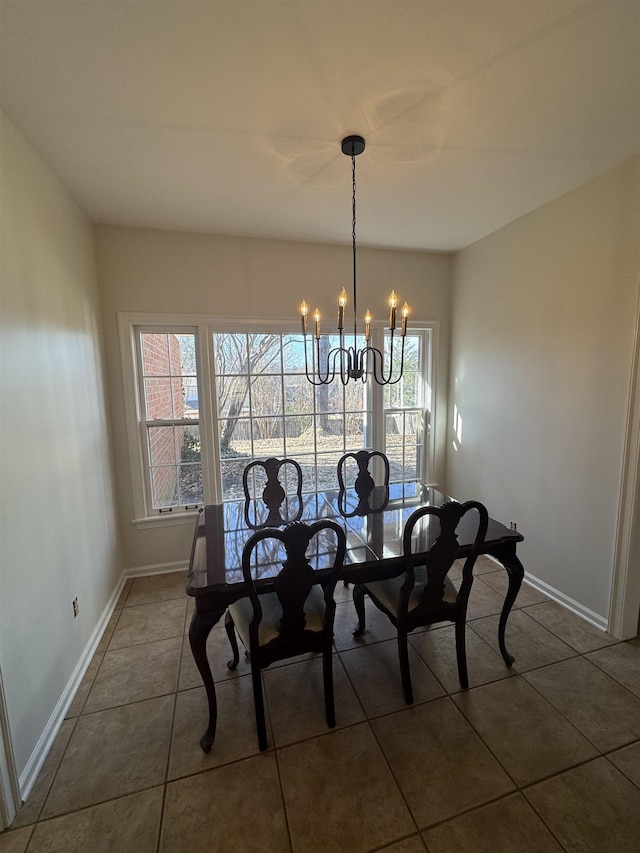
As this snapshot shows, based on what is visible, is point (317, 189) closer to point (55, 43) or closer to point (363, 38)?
point (363, 38)

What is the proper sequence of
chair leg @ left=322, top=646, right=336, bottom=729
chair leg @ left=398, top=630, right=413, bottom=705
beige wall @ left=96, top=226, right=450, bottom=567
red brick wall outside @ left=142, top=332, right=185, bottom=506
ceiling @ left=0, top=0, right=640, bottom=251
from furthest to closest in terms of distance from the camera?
red brick wall outside @ left=142, top=332, right=185, bottom=506, beige wall @ left=96, top=226, right=450, bottom=567, chair leg @ left=398, top=630, right=413, bottom=705, chair leg @ left=322, top=646, right=336, bottom=729, ceiling @ left=0, top=0, right=640, bottom=251

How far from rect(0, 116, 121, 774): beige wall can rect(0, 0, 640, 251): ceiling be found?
1.24 ft

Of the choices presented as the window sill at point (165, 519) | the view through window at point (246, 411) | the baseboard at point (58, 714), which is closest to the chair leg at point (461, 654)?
the view through window at point (246, 411)

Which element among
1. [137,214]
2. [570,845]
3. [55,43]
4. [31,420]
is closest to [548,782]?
[570,845]

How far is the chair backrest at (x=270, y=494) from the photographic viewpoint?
225cm

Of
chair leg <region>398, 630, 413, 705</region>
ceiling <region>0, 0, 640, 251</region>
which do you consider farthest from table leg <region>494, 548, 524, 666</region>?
ceiling <region>0, 0, 640, 251</region>

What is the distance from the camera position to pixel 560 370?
244 cm

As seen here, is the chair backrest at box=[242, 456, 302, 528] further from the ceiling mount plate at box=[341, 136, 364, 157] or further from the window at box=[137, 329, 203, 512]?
the ceiling mount plate at box=[341, 136, 364, 157]

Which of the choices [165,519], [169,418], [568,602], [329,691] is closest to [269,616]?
[329,691]

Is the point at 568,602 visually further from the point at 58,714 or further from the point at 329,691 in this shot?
the point at 58,714

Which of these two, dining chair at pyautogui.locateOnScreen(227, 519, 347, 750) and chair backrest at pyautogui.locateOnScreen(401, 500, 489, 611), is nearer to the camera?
dining chair at pyautogui.locateOnScreen(227, 519, 347, 750)

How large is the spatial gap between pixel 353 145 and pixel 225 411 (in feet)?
6.94

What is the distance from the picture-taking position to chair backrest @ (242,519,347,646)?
55.7 inches

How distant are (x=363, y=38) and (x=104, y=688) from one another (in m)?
3.14
